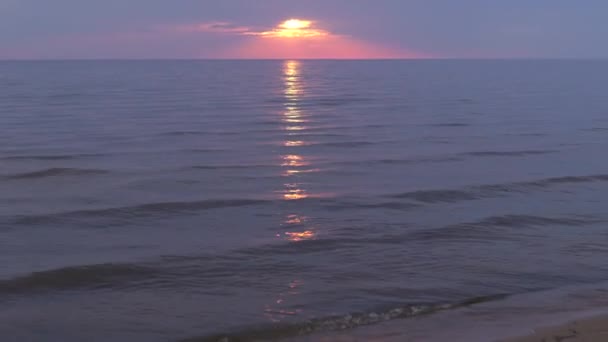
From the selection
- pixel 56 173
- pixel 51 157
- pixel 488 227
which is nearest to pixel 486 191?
pixel 488 227

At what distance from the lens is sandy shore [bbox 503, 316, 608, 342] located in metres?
7.01

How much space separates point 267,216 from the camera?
13555 millimetres

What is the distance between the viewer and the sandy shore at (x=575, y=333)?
7009 mm

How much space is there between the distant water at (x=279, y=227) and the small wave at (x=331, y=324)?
3 cm

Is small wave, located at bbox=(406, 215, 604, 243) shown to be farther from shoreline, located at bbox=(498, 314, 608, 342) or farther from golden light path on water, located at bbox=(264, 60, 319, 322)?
shoreline, located at bbox=(498, 314, 608, 342)

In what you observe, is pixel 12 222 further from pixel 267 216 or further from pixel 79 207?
pixel 267 216

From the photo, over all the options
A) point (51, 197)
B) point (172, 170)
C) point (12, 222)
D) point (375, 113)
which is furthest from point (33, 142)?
point (375, 113)

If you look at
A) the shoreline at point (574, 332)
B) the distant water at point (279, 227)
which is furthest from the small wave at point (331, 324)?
the shoreline at point (574, 332)

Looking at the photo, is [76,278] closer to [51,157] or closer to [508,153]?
[51,157]

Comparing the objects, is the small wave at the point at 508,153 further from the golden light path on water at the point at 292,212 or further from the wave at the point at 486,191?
the golden light path on water at the point at 292,212

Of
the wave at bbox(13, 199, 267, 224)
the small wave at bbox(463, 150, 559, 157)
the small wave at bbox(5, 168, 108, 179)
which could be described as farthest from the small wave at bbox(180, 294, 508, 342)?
the small wave at bbox(463, 150, 559, 157)

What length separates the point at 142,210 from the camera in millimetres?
13844

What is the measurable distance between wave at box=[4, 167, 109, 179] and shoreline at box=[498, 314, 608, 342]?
13.1 m

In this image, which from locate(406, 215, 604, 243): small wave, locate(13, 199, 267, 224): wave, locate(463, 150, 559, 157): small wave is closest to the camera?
locate(406, 215, 604, 243): small wave
